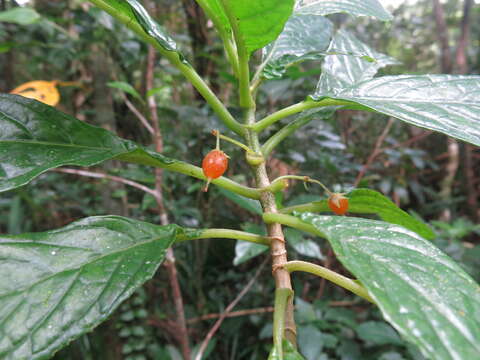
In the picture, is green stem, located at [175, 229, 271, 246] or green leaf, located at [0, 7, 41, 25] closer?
green stem, located at [175, 229, 271, 246]

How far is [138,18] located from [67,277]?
358mm

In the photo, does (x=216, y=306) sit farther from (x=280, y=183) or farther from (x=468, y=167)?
(x=468, y=167)

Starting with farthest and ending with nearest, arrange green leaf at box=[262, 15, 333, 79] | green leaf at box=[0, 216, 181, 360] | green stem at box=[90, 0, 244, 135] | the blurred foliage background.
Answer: the blurred foliage background < green leaf at box=[262, 15, 333, 79] < green stem at box=[90, 0, 244, 135] < green leaf at box=[0, 216, 181, 360]

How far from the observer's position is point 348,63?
83 cm

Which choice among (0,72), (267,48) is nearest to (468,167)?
(267,48)

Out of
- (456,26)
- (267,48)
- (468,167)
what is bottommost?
(267,48)

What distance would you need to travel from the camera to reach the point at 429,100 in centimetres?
56

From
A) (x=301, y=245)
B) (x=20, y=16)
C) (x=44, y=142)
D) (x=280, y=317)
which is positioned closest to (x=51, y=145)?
(x=44, y=142)

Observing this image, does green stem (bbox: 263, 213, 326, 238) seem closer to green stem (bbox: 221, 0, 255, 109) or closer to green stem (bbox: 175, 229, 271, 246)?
green stem (bbox: 175, 229, 271, 246)

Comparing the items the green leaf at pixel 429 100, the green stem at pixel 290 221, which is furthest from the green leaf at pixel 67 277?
the green leaf at pixel 429 100

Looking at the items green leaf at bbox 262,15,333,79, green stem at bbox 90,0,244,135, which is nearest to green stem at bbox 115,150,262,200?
green stem at bbox 90,0,244,135

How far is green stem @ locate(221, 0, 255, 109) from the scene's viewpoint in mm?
489

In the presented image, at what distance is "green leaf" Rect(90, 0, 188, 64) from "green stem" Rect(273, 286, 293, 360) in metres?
0.39

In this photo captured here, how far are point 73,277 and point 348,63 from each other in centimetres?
72
